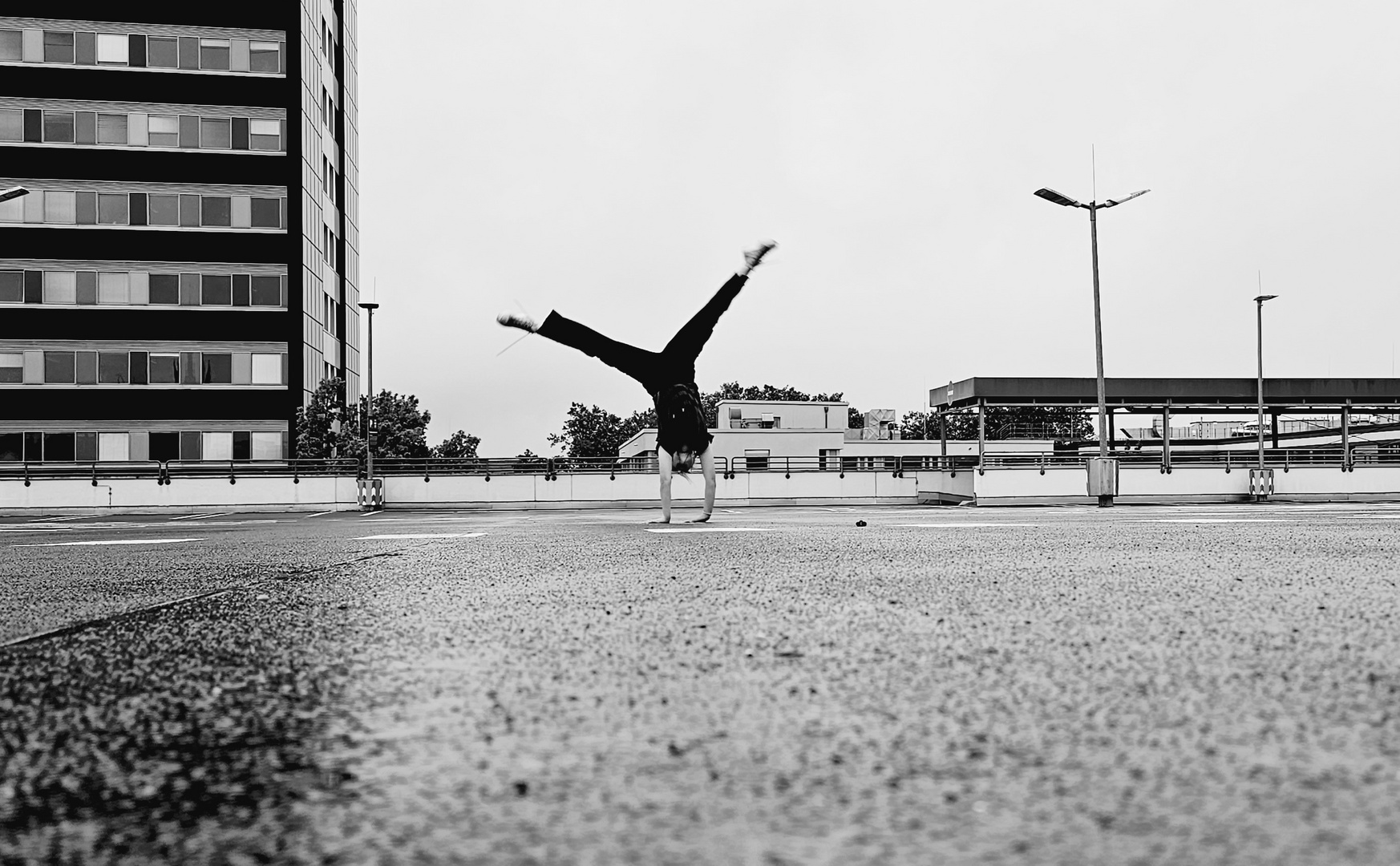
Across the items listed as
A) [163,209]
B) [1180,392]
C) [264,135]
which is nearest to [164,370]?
[163,209]

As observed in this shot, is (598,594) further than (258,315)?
No

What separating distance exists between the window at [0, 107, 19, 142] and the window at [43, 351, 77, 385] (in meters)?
9.27

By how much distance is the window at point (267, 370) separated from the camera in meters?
47.3

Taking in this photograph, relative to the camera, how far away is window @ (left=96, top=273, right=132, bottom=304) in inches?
1845

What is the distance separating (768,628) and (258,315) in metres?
49.2

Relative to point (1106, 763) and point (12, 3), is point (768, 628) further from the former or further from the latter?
point (12, 3)

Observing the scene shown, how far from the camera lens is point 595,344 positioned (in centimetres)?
1077

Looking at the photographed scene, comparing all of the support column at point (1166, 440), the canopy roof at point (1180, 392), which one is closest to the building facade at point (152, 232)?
the canopy roof at point (1180, 392)

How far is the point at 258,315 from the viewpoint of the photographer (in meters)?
47.6

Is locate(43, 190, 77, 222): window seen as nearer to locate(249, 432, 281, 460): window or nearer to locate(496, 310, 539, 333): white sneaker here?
locate(249, 432, 281, 460): window

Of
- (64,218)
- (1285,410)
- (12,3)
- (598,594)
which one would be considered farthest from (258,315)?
(598,594)

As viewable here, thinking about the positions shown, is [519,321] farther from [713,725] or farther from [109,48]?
[109,48]

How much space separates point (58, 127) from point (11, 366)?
33.7ft

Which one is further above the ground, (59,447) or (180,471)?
(59,447)
